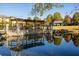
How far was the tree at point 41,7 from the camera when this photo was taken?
80.0 inches

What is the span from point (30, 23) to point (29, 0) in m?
0.20

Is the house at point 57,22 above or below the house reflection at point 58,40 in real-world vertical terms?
above

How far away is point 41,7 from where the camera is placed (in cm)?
205

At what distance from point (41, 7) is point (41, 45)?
0.33m

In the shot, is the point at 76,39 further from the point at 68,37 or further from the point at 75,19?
the point at 75,19

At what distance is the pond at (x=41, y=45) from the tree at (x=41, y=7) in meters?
0.20

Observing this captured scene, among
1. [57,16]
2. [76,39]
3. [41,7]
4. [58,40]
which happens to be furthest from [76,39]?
[41,7]

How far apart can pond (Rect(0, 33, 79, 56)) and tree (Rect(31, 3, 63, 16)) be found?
20 centimetres

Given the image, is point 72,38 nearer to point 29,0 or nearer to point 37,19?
point 37,19

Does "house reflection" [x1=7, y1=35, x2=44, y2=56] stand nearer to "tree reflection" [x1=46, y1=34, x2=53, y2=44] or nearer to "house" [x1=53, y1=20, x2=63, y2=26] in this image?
"tree reflection" [x1=46, y1=34, x2=53, y2=44]

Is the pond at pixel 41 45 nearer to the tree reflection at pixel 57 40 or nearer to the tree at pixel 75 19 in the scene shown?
the tree reflection at pixel 57 40

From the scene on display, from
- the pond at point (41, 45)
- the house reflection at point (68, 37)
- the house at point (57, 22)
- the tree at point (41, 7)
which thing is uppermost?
the tree at point (41, 7)

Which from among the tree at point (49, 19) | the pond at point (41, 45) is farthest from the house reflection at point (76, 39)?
the tree at point (49, 19)

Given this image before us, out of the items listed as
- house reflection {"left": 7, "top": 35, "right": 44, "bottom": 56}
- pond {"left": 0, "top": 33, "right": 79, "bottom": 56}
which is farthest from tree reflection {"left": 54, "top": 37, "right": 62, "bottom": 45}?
house reflection {"left": 7, "top": 35, "right": 44, "bottom": 56}
